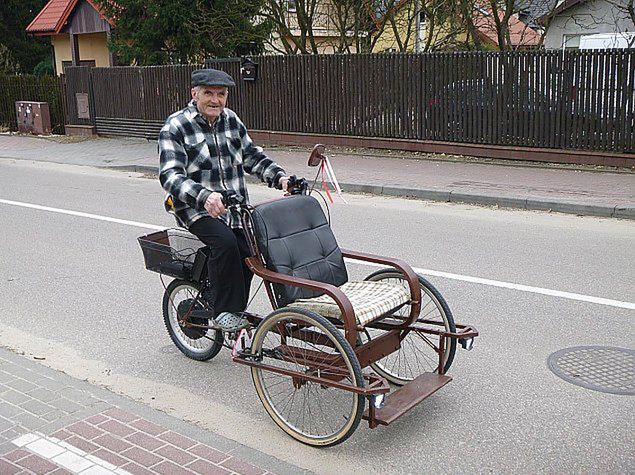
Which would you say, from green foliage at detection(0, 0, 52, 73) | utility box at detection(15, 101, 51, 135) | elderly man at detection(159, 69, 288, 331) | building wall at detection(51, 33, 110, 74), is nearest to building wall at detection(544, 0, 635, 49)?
building wall at detection(51, 33, 110, 74)

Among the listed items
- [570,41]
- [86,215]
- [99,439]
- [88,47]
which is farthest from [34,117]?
Answer: [99,439]

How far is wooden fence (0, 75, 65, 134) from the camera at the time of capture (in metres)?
23.5

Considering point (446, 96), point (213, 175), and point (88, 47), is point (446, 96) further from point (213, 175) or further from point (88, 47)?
point (88, 47)

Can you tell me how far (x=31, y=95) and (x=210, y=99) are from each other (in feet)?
70.2

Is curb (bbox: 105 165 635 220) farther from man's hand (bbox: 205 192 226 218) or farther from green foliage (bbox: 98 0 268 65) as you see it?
green foliage (bbox: 98 0 268 65)

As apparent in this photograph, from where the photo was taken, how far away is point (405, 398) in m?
4.28

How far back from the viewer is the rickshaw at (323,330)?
4.10 metres

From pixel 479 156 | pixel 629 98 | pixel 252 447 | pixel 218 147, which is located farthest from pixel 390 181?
pixel 252 447

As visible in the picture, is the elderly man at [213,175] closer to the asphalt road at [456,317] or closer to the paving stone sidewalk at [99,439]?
the asphalt road at [456,317]

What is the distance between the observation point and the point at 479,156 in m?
15.0

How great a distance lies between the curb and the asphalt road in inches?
10.9

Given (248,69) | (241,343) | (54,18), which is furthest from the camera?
(54,18)

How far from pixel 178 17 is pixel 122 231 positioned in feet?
38.9

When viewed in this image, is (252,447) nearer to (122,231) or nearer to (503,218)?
(122,231)
